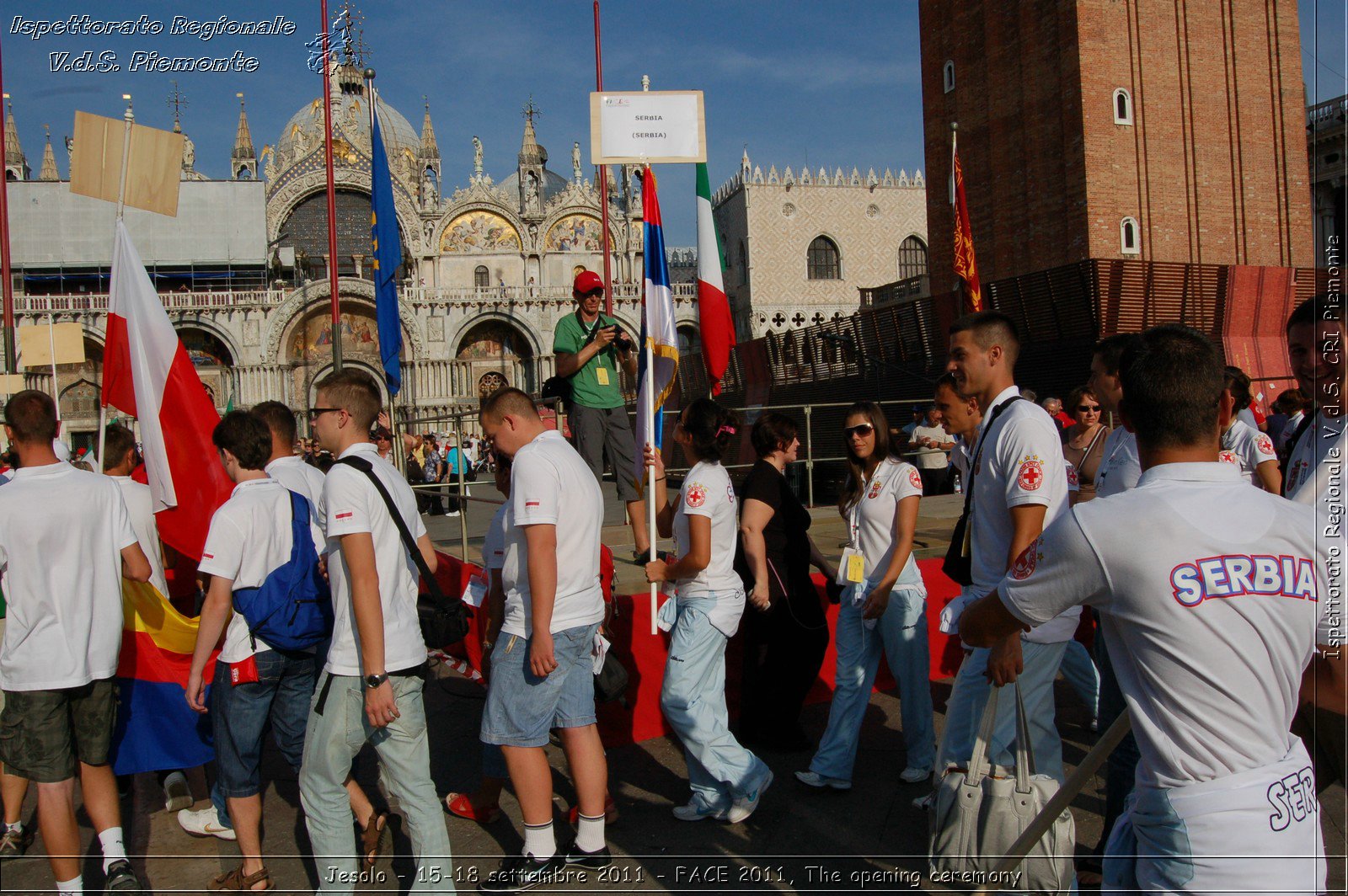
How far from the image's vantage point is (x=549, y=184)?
2028 inches

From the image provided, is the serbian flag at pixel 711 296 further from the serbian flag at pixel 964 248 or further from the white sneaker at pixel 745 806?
the serbian flag at pixel 964 248

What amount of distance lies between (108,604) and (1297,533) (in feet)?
12.2

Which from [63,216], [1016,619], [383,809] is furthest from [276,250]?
[1016,619]

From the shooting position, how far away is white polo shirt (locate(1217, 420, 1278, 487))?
171 inches

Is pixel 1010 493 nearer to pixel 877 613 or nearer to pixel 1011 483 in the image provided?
pixel 1011 483

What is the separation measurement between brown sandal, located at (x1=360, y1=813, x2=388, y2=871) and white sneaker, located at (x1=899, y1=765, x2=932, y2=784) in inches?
89.3

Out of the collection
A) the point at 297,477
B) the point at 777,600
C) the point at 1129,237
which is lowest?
the point at 777,600

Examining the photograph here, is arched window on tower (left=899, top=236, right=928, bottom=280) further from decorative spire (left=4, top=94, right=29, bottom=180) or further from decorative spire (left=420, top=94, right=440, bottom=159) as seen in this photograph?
decorative spire (left=4, top=94, right=29, bottom=180)

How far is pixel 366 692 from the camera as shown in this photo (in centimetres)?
313

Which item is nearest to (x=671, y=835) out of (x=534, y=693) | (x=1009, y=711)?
(x=534, y=693)

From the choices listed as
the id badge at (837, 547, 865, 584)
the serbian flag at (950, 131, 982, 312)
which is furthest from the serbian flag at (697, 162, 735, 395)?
the serbian flag at (950, 131, 982, 312)

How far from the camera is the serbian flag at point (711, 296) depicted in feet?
18.3

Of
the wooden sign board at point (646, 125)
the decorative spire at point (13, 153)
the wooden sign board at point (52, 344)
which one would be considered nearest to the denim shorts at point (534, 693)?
the wooden sign board at point (646, 125)

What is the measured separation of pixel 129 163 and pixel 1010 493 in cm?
477
